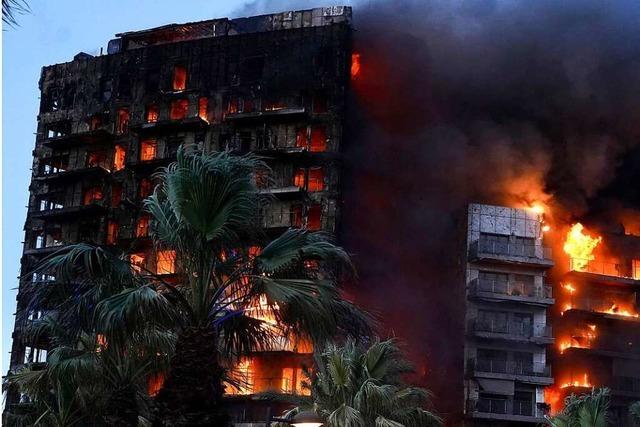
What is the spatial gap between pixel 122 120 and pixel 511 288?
31556 mm

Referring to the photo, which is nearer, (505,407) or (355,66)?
(505,407)

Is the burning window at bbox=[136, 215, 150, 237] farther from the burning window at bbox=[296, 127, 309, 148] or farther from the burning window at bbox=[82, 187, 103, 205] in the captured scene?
the burning window at bbox=[296, 127, 309, 148]

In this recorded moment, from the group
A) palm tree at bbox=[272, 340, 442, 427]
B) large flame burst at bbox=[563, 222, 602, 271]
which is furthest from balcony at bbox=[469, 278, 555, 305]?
palm tree at bbox=[272, 340, 442, 427]

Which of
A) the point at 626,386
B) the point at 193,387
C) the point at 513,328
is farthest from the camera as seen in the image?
the point at 626,386

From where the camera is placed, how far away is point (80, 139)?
7575cm

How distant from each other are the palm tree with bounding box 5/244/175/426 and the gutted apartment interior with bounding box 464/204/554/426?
1511 inches

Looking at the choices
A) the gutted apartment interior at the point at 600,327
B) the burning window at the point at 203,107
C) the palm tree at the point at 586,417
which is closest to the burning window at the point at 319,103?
the burning window at the point at 203,107

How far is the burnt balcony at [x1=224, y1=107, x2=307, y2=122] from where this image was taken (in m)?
67.3

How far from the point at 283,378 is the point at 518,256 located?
59.6ft

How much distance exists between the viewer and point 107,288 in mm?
18266

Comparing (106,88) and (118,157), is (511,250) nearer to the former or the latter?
(118,157)

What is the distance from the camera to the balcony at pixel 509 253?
6700cm

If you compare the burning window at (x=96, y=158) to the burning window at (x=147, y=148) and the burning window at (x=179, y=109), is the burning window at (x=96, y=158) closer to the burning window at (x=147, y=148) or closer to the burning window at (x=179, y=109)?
the burning window at (x=147, y=148)

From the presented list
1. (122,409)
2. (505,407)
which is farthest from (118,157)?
(122,409)
